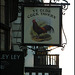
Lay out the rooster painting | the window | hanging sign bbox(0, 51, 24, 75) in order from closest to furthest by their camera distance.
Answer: hanging sign bbox(0, 51, 24, 75)
the window
the rooster painting

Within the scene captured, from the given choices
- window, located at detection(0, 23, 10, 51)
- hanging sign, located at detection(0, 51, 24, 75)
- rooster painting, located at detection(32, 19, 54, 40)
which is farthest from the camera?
rooster painting, located at detection(32, 19, 54, 40)

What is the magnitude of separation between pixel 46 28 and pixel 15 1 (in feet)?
5.29

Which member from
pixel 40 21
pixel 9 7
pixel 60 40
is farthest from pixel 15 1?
pixel 60 40

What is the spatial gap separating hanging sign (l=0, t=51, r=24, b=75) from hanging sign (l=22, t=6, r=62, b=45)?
8.23 feet

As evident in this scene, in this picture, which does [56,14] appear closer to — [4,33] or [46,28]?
[46,28]

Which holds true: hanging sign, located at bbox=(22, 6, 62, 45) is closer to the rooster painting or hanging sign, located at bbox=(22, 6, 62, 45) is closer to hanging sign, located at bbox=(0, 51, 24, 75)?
the rooster painting

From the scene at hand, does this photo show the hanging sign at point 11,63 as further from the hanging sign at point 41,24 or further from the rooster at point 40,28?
the rooster at point 40,28

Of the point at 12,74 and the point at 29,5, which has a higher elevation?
the point at 29,5

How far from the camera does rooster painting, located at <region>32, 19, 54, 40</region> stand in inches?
482

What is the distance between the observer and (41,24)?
12.4 m

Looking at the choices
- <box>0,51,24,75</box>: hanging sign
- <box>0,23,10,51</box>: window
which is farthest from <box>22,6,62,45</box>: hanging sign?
<box>0,51,24,75</box>: hanging sign

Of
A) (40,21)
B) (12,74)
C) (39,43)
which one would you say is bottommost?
(12,74)

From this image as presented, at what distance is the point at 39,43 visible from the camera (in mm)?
12203

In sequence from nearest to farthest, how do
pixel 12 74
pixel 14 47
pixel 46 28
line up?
pixel 12 74 → pixel 46 28 → pixel 14 47
